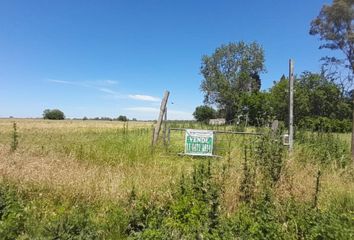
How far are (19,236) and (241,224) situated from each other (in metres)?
2.54

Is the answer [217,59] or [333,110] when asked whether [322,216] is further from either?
[217,59]

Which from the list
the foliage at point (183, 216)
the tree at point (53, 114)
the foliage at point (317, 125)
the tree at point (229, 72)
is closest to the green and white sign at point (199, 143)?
the foliage at point (317, 125)

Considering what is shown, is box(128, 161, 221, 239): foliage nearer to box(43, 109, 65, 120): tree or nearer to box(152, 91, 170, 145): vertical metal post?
box(152, 91, 170, 145): vertical metal post

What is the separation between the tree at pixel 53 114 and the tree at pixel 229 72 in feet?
255

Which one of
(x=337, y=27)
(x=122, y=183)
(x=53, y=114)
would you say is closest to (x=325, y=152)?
Answer: (x=122, y=183)

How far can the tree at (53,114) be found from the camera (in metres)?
122

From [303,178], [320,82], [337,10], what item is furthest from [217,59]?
[303,178]

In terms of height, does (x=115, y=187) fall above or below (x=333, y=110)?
below

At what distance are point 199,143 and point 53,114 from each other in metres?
122

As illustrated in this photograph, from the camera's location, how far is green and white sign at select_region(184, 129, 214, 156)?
1027 centimetres

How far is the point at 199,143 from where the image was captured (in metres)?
10.4

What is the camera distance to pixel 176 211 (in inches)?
165

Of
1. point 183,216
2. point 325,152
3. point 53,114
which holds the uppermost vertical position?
point 53,114

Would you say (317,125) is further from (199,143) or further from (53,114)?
(53,114)
